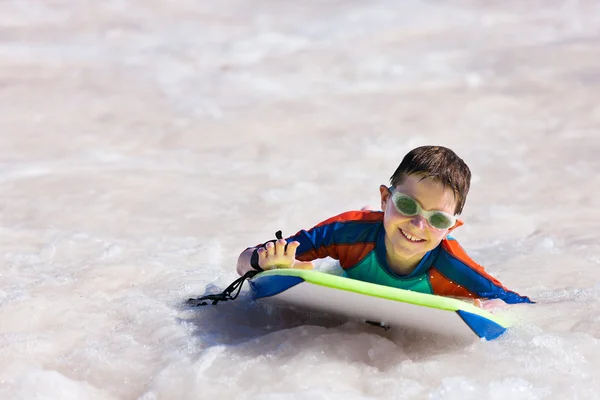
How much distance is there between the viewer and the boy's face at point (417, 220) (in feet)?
10.1

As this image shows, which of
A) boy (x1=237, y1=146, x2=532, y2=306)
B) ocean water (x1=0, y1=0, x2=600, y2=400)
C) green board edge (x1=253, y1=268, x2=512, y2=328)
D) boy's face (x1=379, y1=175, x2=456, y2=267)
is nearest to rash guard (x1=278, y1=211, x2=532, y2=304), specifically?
boy (x1=237, y1=146, x2=532, y2=306)

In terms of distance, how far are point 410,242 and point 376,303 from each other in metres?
0.52

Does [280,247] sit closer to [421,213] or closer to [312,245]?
[312,245]

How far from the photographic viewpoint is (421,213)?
305 cm

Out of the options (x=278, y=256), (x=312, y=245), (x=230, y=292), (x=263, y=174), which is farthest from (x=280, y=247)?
(x=263, y=174)

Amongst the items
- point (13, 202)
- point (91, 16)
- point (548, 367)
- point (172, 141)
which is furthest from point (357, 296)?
point (91, 16)

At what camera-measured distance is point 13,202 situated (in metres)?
5.30

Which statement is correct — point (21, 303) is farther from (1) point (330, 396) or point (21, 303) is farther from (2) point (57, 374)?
(1) point (330, 396)

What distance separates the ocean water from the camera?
113 inches

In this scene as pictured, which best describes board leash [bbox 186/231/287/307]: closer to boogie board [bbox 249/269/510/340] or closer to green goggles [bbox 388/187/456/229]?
boogie board [bbox 249/269/510/340]

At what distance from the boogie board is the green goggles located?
16.2 inches

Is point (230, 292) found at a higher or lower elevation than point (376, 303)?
lower

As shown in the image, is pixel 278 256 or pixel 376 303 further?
pixel 278 256

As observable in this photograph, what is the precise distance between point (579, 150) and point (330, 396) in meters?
5.01
